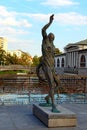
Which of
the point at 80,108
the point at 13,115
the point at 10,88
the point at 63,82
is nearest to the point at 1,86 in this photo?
the point at 10,88

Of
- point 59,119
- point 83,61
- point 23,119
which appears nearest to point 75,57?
point 83,61

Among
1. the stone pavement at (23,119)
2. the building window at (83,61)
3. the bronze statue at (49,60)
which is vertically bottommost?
the stone pavement at (23,119)

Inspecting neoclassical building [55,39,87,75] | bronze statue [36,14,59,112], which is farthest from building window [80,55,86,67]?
bronze statue [36,14,59,112]

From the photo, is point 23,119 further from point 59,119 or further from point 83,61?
point 83,61

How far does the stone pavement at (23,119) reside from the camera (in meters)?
9.23

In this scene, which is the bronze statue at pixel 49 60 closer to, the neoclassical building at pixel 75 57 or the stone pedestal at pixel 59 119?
the stone pedestal at pixel 59 119

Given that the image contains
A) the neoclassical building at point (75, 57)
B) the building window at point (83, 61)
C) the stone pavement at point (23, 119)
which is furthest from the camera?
the building window at point (83, 61)

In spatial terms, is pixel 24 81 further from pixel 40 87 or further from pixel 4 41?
pixel 4 41

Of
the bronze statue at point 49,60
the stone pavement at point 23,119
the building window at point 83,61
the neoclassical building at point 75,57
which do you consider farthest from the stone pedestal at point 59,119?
the building window at point 83,61

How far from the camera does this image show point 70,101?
1581 cm

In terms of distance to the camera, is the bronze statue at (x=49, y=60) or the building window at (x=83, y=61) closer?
the bronze statue at (x=49, y=60)

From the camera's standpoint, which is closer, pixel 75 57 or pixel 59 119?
pixel 59 119

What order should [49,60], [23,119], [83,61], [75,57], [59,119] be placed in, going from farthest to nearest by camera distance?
[75,57] < [83,61] < [23,119] < [49,60] < [59,119]

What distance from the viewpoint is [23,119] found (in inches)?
409
